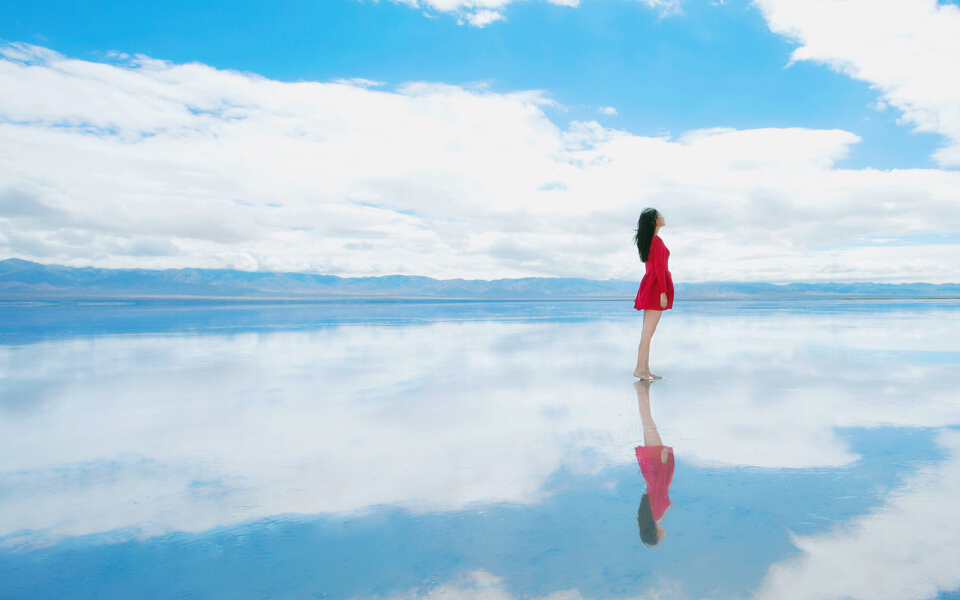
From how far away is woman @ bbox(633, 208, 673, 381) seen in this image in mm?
6012

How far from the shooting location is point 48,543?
7.89ft

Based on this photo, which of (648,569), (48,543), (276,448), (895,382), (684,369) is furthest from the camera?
(684,369)

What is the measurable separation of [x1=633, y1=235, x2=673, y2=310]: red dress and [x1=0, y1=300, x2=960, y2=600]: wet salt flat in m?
0.95

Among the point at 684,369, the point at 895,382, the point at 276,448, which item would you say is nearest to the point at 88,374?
the point at 276,448

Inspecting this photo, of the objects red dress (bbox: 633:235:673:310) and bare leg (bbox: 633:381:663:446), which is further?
red dress (bbox: 633:235:673:310)

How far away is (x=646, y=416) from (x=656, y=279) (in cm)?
225

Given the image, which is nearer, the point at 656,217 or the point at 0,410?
the point at 0,410

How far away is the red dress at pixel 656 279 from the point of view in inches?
241

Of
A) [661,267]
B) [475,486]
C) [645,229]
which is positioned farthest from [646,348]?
[475,486]

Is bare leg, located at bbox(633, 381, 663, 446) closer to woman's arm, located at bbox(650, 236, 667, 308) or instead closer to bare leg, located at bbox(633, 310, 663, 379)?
bare leg, located at bbox(633, 310, 663, 379)

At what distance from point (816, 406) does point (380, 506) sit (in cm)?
403

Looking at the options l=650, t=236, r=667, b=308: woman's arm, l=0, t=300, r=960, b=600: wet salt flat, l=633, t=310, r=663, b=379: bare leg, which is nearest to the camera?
l=0, t=300, r=960, b=600: wet salt flat

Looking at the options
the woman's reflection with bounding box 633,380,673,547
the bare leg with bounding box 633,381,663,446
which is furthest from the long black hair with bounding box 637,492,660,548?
the bare leg with bounding box 633,381,663,446

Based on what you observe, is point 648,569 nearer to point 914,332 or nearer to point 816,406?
point 816,406
